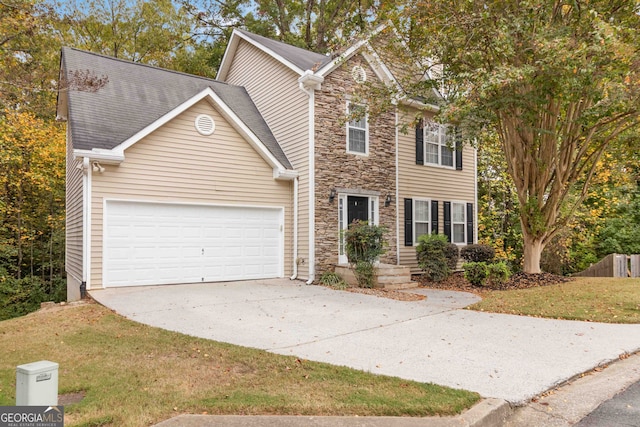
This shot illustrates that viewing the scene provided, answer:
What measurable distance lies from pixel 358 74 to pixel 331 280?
6.26m

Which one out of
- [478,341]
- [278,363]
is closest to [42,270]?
[278,363]

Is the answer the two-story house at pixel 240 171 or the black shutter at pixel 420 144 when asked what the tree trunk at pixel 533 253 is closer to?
the two-story house at pixel 240 171

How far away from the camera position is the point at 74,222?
11.4m

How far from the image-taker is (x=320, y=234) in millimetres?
11789

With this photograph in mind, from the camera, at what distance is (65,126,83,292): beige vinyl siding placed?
33.8 ft

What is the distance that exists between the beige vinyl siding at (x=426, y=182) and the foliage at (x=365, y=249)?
2745 millimetres

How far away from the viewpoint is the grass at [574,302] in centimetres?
756

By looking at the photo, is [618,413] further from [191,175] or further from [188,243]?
[191,175]

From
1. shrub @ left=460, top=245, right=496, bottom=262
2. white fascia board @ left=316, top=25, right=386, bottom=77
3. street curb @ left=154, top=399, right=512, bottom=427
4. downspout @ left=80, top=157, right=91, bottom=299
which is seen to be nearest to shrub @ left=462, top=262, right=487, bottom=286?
shrub @ left=460, top=245, right=496, bottom=262

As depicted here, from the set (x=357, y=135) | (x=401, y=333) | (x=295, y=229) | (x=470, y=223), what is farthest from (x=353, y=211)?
(x=401, y=333)

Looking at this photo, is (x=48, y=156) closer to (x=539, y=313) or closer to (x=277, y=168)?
(x=277, y=168)

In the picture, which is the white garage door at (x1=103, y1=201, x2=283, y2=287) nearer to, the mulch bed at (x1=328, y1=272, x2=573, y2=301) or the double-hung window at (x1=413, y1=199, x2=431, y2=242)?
the mulch bed at (x1=328, y1=272, x2=573, y2=301)

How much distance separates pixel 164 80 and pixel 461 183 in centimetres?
1065

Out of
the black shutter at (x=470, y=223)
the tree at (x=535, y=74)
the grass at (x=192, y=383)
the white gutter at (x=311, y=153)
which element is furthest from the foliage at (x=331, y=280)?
the black shutter at (x=470, y=223)
